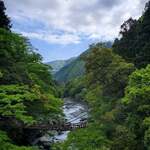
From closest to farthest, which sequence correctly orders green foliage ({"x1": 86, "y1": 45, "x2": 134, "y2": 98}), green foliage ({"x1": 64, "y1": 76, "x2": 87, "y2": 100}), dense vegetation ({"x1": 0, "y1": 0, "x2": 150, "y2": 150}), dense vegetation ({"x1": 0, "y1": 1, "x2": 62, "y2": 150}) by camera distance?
1. dense vegetation ({"x1": 0, "y1": 1, "x2": 62, "y2": 150})
2. dense vegetation ({"x1": 0, "y1": 0, "x2": 150, "y2": 150})
3. green foliage ({"x1": 86, "y1": 45, "x2": 134, "y2": 98})
4. green foliage ({"x1": 64, "y1": 76, "x2": 87, "y2": 100})

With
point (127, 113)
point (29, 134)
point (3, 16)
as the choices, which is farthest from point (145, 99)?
point (3, 16)

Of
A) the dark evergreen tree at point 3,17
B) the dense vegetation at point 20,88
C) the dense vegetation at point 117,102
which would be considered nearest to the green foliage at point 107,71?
the dense vegetation at point 117,102

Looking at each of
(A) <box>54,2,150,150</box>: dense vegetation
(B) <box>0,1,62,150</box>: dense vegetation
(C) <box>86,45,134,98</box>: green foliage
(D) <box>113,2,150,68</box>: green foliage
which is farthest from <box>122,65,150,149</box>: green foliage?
(D) <box>113,2,150,68</box>: green foliage

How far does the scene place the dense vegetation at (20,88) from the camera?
22.5 m

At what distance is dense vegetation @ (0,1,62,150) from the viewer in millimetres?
22484

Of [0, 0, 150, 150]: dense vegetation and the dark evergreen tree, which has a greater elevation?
the dark evergreen tree

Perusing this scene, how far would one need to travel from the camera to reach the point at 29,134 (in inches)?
1832

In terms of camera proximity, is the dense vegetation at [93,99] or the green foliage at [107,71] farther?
the green foliage at [107,71]

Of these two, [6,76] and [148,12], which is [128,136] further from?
[148,12]

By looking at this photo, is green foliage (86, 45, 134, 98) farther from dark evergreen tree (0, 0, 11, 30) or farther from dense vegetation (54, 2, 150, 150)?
dark evergreen tree (0, 0, 11, 30)

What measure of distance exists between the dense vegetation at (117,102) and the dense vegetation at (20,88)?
13.1 feet

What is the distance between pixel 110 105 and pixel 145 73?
763 centimetres

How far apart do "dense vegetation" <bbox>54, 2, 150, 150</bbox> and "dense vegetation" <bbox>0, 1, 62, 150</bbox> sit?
4.01 meters

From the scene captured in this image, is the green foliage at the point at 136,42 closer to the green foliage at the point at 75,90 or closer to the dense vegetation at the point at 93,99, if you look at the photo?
the dense vegetation at the point at 93,99
